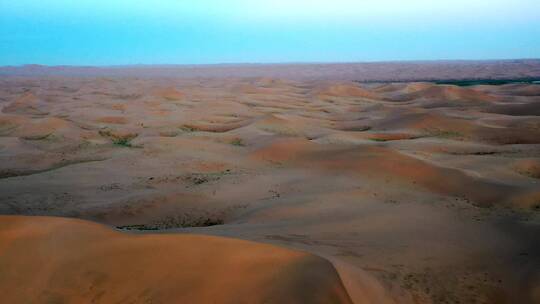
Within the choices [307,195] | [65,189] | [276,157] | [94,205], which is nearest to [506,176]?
[307,195]

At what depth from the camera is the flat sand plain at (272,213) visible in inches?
213

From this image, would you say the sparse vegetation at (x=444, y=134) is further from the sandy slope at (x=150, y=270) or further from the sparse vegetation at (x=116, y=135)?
the sandy slope at (x=150, y=270)

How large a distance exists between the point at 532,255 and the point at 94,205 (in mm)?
8996

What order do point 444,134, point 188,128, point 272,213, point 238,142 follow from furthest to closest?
point 188,128 < point 444,134 < point 238,142 < point 272,213

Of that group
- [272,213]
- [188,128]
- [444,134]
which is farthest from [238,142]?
Result: [272,213]

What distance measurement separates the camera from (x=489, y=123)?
2520 cm

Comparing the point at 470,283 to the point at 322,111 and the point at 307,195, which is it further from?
the point at 322,111

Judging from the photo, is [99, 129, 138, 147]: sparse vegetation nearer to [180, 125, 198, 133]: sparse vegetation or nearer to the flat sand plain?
the flat sand plain

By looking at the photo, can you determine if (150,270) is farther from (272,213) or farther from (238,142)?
(238,142)

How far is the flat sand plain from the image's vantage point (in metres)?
5.40

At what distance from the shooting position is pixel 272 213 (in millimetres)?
10242

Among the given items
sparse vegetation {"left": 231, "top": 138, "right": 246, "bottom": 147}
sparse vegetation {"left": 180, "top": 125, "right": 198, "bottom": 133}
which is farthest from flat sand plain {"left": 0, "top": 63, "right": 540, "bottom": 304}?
sparse vegetation {"left": 180, "top": 125, "right": 198, "bottom": 133}

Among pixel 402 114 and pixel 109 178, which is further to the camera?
pixel 402 114

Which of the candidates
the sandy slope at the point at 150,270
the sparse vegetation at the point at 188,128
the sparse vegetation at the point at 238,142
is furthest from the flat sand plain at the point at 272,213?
the sparse vegetation at the point at 188,128
